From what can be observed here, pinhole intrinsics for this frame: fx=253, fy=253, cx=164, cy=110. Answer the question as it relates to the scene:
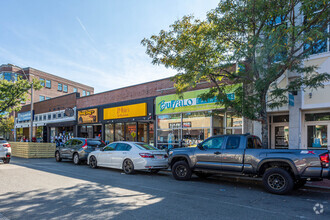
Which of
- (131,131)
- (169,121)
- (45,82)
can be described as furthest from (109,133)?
(45,82)

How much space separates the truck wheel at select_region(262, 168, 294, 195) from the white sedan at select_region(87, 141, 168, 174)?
4.75m

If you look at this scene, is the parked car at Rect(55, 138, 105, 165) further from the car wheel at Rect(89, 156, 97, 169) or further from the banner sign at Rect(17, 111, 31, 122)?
the banner sign at Rect(17, 111, 31, 122)

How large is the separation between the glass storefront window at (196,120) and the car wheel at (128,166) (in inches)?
263

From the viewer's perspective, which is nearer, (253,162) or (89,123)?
(253,162)

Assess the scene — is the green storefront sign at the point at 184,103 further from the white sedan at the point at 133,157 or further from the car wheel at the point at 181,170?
the car wheel at the point at 181,170

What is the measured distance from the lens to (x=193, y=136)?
56.2 ft

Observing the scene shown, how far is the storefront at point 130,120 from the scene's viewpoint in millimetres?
20125

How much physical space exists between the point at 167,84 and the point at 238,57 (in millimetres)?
9512

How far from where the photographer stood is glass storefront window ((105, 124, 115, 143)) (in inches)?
929

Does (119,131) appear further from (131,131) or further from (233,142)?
(233,142)

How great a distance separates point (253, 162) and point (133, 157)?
5.20 metres

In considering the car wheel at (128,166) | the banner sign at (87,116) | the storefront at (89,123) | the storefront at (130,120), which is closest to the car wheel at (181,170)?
the car wheel at (128,166)

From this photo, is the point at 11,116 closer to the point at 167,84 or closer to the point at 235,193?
the point at 167,84

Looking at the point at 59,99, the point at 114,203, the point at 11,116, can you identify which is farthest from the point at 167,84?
the point at 11,116
